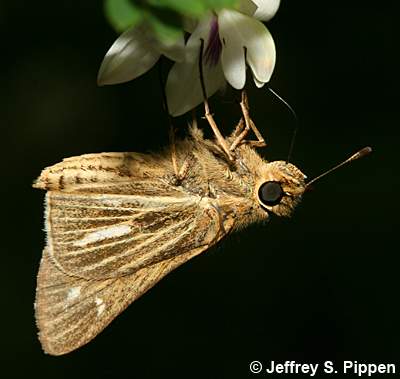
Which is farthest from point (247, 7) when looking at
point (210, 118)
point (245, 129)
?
point (245, 129)

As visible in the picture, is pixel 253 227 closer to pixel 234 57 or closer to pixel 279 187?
pixel 279 187

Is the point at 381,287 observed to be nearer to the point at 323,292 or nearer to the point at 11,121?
the point at 323,292

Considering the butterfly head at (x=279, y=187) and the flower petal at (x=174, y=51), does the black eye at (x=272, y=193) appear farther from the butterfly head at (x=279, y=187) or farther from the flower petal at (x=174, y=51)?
the flower petal at (x=174, y=51)

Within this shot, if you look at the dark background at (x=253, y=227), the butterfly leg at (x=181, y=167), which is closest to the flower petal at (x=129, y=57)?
the butterfly leg at (x=181, y=167)

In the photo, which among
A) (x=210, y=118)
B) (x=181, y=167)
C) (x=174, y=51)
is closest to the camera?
(x=174, y=51)

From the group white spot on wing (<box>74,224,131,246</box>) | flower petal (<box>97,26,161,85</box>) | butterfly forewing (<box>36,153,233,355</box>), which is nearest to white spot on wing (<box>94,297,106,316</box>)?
butterfly forewing (<box>36,153,233,355</box>)

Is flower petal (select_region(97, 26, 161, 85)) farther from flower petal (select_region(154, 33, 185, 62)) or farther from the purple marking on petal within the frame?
the purple marking on petal
